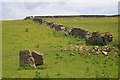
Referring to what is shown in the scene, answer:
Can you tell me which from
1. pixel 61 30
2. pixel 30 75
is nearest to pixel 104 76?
pixel 30 75

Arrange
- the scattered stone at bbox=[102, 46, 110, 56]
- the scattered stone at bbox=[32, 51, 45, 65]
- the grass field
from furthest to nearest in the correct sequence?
the scattered stone at bbox=[102, 46, 110, 56] < the scattered stone at bbox=[32, 51, 45, 65] < the grass field

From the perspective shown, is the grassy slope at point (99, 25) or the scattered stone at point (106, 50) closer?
the scattered stone at point (106, 50)

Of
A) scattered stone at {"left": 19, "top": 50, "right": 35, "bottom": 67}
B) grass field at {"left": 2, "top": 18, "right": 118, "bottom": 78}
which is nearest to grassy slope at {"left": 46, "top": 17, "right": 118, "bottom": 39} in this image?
grass field at {"left": 2, "top": 18, "right": 118, "bottom": 78}

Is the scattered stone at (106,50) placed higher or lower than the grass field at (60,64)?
higher

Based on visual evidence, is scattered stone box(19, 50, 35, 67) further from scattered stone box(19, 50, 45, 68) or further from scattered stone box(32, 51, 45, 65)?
scattered stone box(32, 51, 45, 65)

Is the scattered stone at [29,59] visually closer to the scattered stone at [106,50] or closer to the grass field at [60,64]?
the grass field at [60,64]

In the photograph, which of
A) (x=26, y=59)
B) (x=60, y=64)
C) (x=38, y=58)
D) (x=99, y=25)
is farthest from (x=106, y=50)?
(x=99, y=25)

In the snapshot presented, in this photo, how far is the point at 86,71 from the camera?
26.7 meters

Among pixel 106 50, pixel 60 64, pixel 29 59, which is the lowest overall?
pixel 60 64

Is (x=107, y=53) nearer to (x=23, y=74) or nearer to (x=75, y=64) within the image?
(x=75, y=64)

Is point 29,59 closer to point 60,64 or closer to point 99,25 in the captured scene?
point 60,64

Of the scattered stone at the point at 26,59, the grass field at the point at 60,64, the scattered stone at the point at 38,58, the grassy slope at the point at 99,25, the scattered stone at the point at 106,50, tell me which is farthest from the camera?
the grassy slope at the point at 99,25

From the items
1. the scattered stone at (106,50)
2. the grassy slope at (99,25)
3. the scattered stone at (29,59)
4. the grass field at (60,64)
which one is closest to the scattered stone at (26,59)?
the scattered stone at (29,59)

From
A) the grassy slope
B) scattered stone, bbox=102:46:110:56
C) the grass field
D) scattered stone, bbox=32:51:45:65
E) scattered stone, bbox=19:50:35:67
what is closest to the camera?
the grass field
